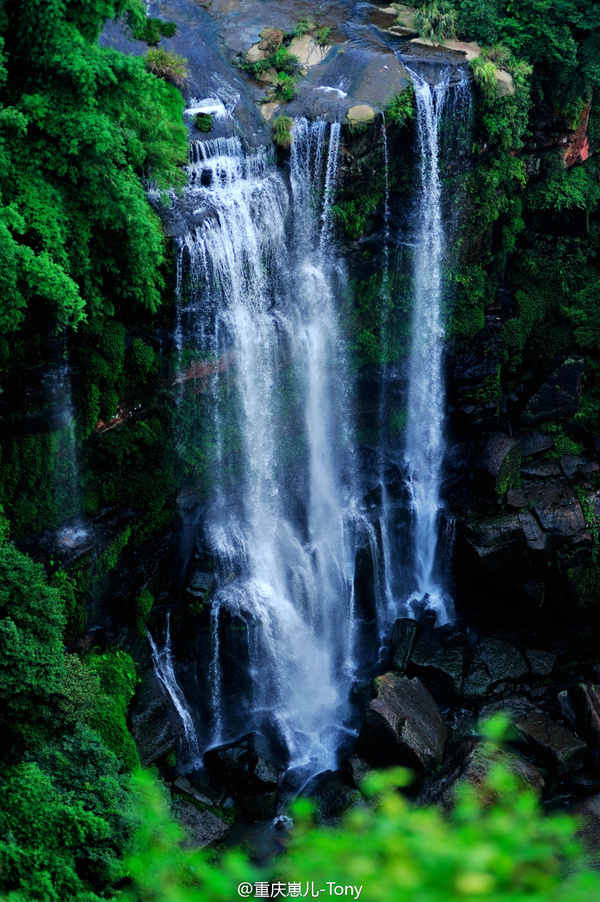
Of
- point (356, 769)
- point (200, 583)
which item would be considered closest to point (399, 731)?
point (356, 769)

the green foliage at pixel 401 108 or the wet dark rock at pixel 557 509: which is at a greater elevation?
the green foliage at pixel 401 108

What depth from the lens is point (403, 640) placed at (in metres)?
16.9

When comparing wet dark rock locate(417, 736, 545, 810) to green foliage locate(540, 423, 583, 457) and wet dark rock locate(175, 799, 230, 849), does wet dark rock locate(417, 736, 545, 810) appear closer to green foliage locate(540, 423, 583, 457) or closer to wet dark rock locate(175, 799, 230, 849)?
wet dark rock locate(175, 799, 230, 849)

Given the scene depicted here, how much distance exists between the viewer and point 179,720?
14.8 m

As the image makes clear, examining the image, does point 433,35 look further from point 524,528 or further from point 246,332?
point 524,528

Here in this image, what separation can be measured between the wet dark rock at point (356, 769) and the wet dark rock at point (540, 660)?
4850mm

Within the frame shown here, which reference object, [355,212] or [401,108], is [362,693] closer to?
[355,212]

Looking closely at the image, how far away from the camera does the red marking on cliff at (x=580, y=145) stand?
17.6 m

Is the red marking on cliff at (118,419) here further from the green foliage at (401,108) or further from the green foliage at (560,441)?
the green foliage at (560,441)

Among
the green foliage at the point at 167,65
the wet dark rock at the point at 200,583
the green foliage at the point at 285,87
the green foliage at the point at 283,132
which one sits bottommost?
the wet dark rock at the point at 200,583

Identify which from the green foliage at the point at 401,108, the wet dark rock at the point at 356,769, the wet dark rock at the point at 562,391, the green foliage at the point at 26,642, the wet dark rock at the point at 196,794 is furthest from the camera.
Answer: the wet dark rock at the point at 562,391

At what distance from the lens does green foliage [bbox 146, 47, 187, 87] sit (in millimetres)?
15297

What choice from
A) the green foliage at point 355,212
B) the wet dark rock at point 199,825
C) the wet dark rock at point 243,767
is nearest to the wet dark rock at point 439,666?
the wet dark rock at point 243,767

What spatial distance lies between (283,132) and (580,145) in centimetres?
836
